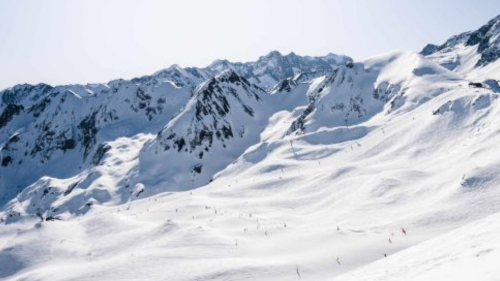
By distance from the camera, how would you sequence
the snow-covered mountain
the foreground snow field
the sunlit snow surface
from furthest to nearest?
the snow-covered mountain < the foreground snow field < the sunlit snow surface

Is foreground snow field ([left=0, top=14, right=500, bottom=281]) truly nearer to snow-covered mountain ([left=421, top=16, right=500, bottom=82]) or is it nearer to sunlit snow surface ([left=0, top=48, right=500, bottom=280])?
sunlit snow surface ([left=0, top=48, right=500, bottom=280])

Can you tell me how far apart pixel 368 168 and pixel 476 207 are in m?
24.2

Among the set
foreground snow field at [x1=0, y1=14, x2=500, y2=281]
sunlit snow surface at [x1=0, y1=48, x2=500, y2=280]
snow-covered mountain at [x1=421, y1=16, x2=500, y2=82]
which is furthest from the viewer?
snow-covered mountain at [x1=421, y1=16, x2=500, y2=82]

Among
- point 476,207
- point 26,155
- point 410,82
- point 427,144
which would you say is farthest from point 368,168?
point 26,155

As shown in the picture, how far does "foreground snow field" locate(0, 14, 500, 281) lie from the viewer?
22703 mm

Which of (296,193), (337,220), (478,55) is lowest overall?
(296,193)

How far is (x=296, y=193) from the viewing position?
1907 inches

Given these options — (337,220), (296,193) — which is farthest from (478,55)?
(337,220)

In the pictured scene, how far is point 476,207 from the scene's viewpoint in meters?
26.8

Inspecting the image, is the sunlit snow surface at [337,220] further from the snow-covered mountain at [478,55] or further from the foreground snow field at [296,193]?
the snow-covered mountain at [478,55]

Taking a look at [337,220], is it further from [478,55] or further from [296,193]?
[478,55]

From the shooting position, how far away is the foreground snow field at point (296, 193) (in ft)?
74.5

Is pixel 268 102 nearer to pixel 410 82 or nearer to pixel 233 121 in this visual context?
pixel 233 121

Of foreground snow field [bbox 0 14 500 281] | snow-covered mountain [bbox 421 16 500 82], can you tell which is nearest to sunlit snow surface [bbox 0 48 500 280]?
foreground snow field [bbox 0 14 500 281]
